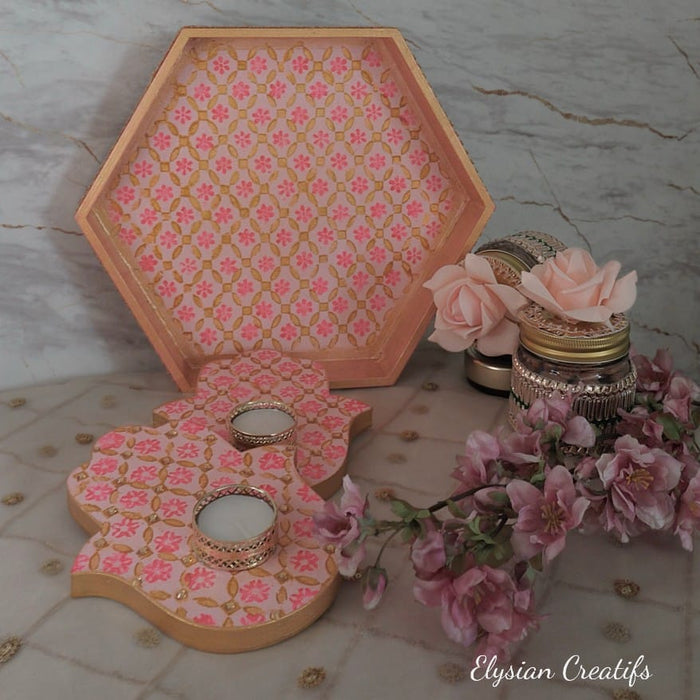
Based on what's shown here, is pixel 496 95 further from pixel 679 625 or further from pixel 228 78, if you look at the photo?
pixel 679 625

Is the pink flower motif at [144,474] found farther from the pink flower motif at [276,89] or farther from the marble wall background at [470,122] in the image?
the pink flower motif at [276,89]

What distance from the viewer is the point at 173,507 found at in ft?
2.05

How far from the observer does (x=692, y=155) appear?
0.94 metres

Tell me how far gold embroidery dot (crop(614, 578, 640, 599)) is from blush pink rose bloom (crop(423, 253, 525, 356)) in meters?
0.28

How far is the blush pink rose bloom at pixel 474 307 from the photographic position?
0.79 meters

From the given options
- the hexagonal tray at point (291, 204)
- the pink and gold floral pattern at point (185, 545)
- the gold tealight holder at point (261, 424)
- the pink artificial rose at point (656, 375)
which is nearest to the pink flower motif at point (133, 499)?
the pink and gold floral pattern at point (185, 545)

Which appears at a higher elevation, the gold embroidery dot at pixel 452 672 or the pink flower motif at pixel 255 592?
the gold embroidery dot at pixel 452 672

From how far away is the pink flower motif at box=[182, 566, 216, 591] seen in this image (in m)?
0.55

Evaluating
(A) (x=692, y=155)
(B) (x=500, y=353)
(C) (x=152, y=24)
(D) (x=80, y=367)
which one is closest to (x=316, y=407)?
(B) (x=500, y=353)

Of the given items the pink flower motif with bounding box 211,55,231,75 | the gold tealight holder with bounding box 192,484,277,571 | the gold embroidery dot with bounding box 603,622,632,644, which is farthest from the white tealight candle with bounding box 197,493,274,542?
the pink flower motif with bounding box 211,55,231,75

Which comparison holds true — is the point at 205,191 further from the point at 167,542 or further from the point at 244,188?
the point at 167,542

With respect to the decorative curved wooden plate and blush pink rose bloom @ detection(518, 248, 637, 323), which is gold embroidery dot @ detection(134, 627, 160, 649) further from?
blush pink rose bloom @ detection(518, 248, 637, 323)

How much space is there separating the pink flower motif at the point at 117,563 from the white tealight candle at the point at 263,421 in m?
0.17

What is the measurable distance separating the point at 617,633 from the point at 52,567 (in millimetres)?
399
